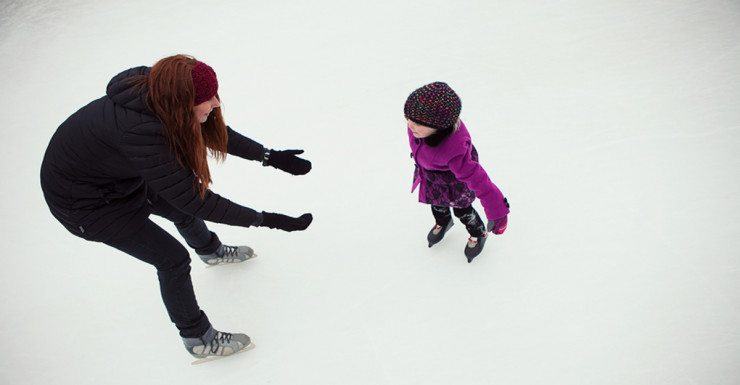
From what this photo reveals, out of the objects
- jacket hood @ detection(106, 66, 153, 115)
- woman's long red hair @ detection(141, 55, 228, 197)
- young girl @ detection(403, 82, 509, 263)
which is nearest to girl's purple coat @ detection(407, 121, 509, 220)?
young girl @ detection(403, 82, 509, 263)

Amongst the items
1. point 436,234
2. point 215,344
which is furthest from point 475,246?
point 215,344

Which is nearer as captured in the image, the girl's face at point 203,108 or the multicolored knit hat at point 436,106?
the girl's face at point 203,108

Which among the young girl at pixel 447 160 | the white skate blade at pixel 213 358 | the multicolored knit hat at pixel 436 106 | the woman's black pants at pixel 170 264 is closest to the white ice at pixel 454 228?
the white skate blade at pixel 213 358

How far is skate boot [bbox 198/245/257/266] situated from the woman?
1.15ft

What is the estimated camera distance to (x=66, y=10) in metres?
3.61

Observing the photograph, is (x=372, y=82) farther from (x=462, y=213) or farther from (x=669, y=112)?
(x=669, y=112)

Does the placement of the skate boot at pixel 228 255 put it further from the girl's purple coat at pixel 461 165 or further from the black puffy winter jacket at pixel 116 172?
the girl's purple coat at pixel 461 165

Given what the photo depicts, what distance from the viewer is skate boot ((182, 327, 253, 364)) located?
1417 mm

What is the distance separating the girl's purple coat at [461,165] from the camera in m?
1.24

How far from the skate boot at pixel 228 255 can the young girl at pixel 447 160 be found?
0.81 m

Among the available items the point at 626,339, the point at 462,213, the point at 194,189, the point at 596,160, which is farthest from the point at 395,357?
the point at 596,160

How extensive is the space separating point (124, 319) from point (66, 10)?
3267 millimetres

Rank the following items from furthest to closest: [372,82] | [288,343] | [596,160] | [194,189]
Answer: [372,82], [596,160], [288,343], [194,189]

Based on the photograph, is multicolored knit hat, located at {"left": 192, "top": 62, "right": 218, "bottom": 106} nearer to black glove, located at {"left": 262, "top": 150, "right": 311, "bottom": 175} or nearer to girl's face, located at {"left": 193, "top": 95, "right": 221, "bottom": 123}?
girl's face, located at {"left": 193, "top": 95, "right": 221, "bottom": 123}
